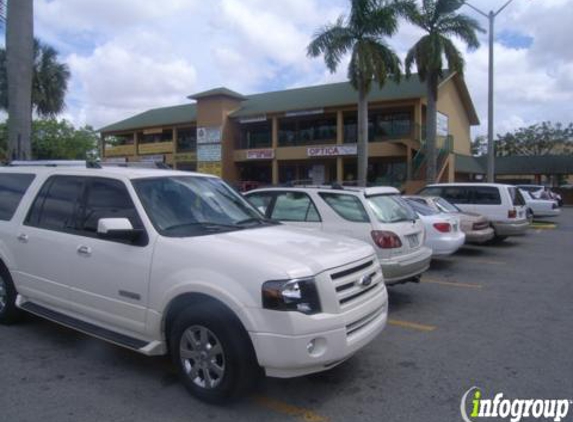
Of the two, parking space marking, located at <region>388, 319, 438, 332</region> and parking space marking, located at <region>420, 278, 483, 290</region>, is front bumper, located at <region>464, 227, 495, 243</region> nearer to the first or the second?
parking space marking, located at <region>420, 278, 483, 290</region>

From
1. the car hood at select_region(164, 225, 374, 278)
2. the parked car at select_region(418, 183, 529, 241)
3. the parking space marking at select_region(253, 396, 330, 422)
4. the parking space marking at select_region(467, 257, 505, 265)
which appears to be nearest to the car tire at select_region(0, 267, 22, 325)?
the car hood at select_region(164, 225, 374, 278)

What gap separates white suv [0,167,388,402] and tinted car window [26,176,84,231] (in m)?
0.02

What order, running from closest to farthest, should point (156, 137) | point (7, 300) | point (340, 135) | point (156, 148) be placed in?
point (7, 300)
point (340, 135)
point (156, 148)
point (156, 137)

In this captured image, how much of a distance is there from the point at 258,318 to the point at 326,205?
4.01m

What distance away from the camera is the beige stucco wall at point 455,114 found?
32750 mm

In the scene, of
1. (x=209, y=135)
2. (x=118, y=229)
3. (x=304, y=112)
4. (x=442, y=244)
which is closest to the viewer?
(x=118, y=229)

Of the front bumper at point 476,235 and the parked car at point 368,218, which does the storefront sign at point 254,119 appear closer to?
the front bumper at point 476,235

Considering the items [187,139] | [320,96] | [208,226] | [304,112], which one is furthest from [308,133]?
[208,226]

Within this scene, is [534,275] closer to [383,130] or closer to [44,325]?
[44,325]

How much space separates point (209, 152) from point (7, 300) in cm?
3114

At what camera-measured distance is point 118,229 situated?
13.3ft

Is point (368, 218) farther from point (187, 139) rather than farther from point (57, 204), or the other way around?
point (187, 139)

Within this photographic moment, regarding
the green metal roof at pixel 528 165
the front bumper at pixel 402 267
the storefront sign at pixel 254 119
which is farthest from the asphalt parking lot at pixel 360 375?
the green metal roof at pixel 528 165

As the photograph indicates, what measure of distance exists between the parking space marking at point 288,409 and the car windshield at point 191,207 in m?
1.47
